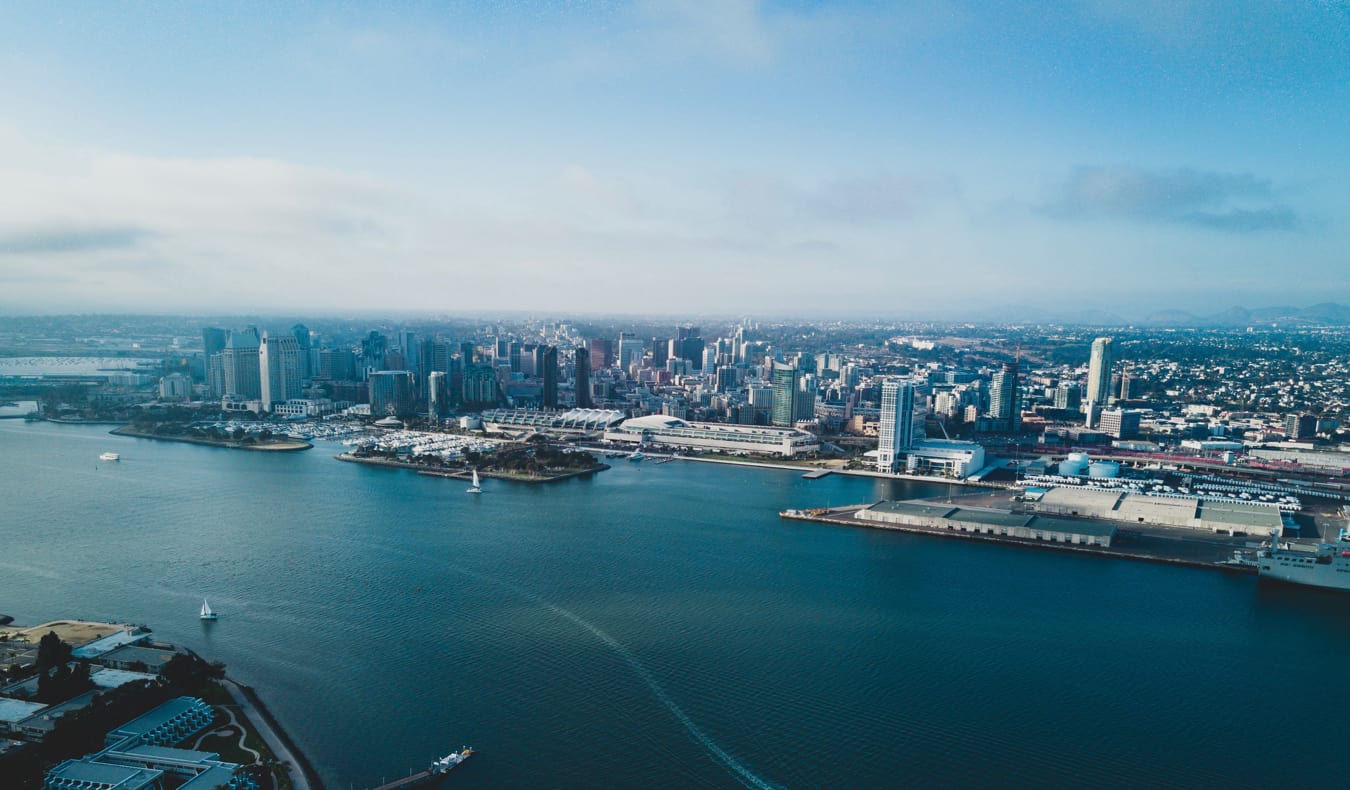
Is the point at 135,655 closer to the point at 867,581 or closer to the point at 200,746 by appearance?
the point at 200,746

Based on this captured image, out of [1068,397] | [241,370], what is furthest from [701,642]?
[241,370]

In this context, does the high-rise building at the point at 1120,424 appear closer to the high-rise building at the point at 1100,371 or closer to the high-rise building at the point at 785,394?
the high-rise building at the point at 1100,371

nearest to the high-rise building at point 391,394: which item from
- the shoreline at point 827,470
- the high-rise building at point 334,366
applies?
the high-rise building at point 334,366

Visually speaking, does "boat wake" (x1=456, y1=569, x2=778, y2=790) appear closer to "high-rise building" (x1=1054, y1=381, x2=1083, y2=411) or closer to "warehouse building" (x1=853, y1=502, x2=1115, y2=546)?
"warehouse building" (x1=853, y1=502, x2=1115, y2=546)

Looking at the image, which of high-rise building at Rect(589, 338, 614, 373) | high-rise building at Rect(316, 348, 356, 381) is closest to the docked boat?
high-rise building at Rect(316, 348, 356, 381)

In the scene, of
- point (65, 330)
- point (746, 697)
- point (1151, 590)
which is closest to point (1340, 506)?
point (1151, 590)
